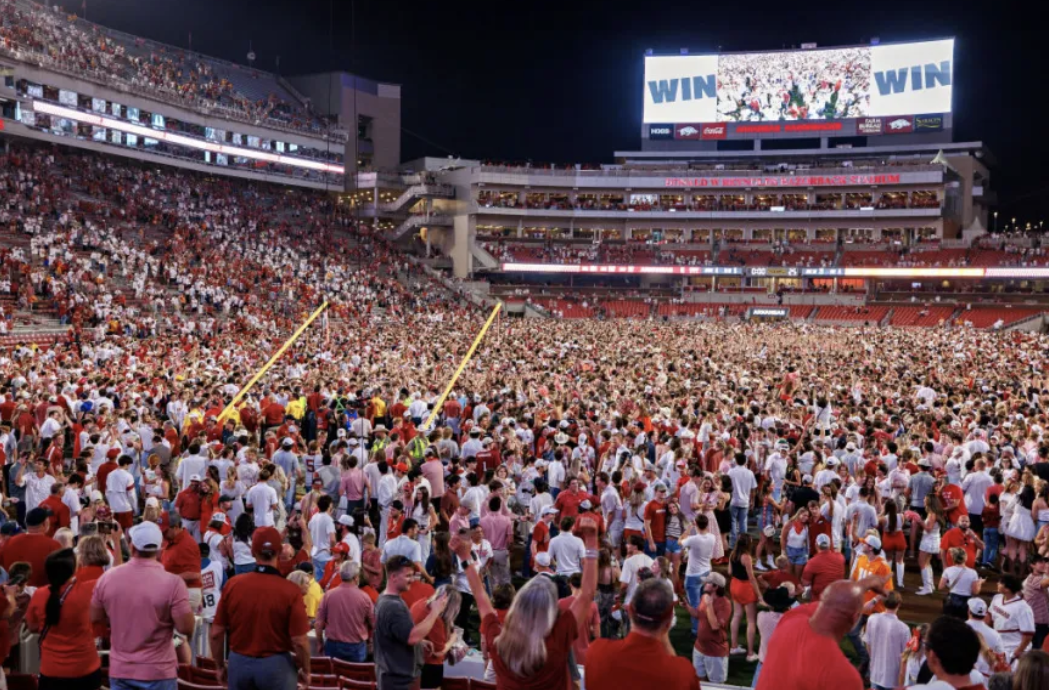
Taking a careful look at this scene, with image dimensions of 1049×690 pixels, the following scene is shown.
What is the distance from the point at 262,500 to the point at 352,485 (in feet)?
4.09

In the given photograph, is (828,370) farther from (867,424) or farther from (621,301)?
(621,301)

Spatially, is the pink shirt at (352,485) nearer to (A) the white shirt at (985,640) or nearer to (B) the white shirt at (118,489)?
(B) the white shirt at (118,489)

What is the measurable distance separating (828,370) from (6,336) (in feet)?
76.0

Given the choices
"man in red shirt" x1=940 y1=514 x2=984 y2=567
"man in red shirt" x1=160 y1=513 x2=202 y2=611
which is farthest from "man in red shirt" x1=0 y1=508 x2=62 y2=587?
"man in red shirt" x1=940 y1=514 x2=984 y2=567

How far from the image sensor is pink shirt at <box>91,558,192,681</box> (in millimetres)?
4434

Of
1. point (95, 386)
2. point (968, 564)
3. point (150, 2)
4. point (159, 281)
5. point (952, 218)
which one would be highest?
point (150, 2)

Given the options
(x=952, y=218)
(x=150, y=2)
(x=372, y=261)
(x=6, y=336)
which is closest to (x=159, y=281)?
(x=6, y=336)

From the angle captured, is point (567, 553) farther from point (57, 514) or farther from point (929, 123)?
point (929, 123)

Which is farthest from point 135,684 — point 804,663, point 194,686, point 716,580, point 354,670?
point 716,580

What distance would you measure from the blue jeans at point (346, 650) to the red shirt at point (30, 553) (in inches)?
84.7

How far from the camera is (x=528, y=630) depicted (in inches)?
134

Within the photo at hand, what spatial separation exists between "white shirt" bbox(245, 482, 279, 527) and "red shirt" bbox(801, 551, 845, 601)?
5530 mm

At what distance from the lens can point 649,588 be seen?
3404 millimetres

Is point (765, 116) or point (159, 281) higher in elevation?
point (765, 116)
